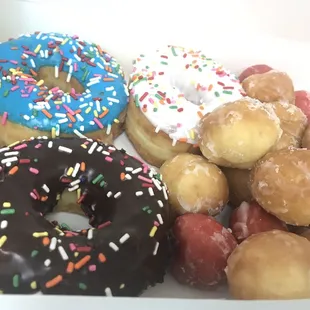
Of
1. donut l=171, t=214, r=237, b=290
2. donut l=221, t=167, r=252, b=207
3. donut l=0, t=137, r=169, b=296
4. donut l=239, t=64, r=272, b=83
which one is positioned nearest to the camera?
donut l=0, t=137, r=169, b=296

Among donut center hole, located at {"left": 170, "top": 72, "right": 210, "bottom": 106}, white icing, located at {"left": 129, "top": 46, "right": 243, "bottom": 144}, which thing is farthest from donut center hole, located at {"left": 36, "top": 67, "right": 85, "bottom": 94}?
donut center hole, located at {"left": 170, "top": 72, "right": 210, "bottom": 106}

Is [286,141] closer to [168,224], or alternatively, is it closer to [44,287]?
[168,224]

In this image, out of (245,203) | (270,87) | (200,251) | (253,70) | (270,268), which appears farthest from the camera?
(253,70)

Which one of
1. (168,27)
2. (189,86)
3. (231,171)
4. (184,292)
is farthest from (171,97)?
(184,292)

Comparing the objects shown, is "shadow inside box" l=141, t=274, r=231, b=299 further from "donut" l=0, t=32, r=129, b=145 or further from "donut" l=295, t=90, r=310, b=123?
"donut" l=295, t=90, r=310, b=123

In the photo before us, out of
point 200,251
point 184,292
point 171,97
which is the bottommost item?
point 184,292

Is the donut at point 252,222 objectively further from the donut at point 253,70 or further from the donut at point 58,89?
the donut at point 253,70

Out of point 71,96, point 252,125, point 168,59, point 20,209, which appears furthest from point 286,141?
point 20,209

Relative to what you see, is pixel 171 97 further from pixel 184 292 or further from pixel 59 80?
pixel 184 292
